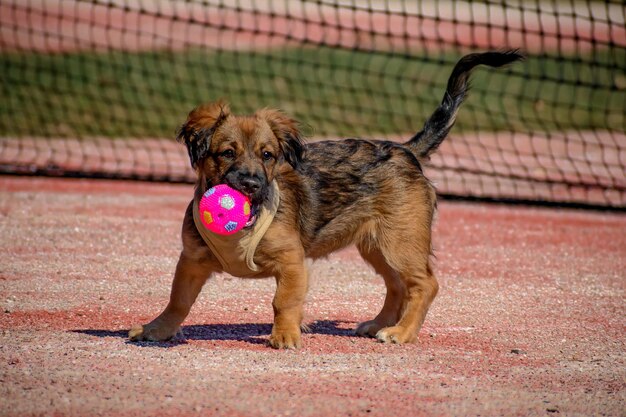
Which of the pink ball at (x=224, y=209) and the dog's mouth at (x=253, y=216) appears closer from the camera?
the pink ball at (x=224, y=209)

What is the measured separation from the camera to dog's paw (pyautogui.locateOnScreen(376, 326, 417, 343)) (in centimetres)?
609

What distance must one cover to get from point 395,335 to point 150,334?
1.28 meters

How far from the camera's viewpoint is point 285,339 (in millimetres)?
5750

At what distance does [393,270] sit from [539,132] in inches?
383

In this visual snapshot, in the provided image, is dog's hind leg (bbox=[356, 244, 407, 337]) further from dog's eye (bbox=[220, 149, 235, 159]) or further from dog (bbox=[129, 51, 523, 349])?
dog's eye (bbox=[220, 149, 235, 159])

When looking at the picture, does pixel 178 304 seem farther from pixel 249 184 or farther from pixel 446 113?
pixel 446 113

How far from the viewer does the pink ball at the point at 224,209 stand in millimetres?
5527

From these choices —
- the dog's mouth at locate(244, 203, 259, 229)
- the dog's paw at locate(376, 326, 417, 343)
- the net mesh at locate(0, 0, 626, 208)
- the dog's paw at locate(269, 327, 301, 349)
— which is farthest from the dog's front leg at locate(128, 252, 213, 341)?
the net mesh at locate(0, 0, 626, 208)

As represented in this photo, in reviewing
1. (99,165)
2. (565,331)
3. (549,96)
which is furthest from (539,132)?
(565,331)

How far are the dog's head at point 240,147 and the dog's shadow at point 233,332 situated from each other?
78cm

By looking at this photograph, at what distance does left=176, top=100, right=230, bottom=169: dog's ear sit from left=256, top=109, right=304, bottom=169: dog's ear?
9.3 inches

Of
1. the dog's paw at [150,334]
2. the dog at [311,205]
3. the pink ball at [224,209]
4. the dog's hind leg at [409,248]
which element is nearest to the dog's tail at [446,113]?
the dog at [311,205]

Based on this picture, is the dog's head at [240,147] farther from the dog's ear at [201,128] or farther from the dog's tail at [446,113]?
the dog's tail at [446,113]

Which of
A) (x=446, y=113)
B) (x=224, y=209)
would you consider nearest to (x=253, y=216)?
(x=224, y=209)
